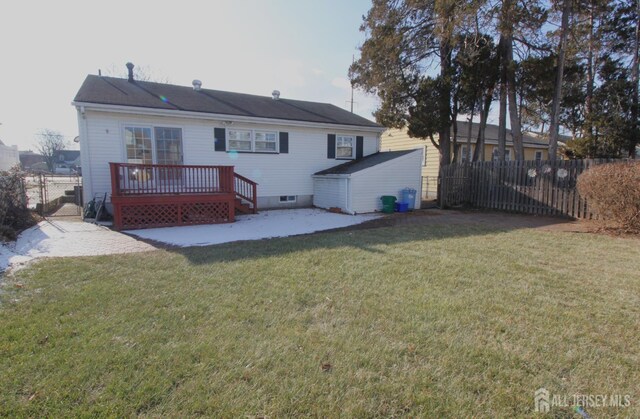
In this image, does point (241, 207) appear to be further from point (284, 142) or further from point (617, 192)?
point (617, 192)

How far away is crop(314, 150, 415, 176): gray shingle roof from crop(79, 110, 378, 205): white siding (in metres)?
0.53

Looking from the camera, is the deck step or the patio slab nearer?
the patio slab

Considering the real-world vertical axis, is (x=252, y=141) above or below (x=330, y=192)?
above

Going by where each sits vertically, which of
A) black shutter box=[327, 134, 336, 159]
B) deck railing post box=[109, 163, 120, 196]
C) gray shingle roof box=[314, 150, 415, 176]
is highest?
black shutter box=[327, 134, 336, 159]

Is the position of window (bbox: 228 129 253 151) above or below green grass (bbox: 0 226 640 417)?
above

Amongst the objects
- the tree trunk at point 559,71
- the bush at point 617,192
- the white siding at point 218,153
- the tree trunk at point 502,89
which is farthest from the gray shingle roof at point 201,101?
the bush at point 617,192

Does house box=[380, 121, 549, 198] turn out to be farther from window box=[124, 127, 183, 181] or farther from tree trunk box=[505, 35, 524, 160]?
window box=[124, 127, 183, 181]

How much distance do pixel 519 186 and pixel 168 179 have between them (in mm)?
11684

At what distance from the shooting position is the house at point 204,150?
9.34 meters

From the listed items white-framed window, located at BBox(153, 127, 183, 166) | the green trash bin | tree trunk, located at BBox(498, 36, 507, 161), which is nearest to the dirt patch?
the green trash bin

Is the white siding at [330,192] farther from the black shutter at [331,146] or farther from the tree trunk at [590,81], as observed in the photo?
the tree trunk at [590,81]

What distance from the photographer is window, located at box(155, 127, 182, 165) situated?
35.4ft

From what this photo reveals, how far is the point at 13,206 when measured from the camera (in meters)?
8.23

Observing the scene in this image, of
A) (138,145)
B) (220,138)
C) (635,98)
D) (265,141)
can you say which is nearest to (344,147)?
(265,141)
